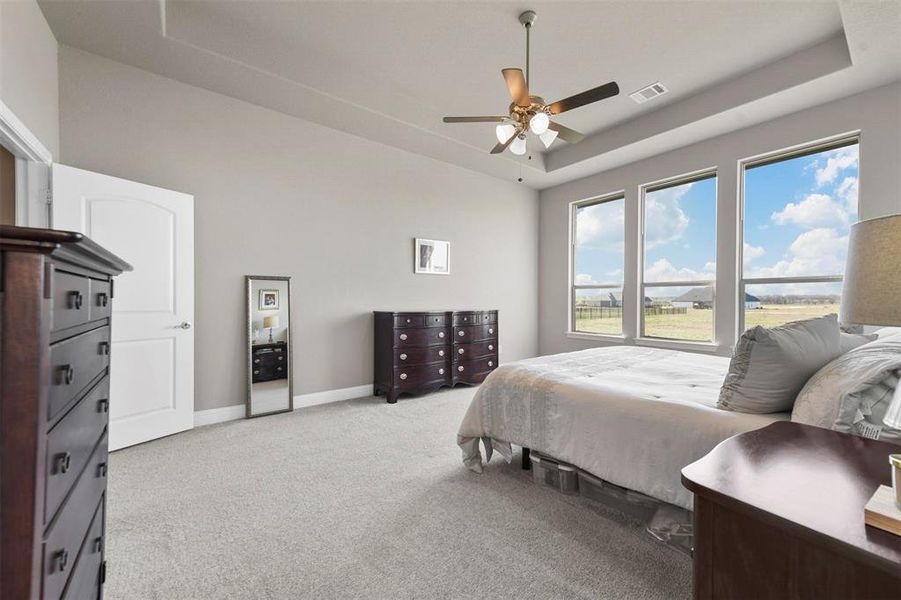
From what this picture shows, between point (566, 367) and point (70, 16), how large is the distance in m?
3.90

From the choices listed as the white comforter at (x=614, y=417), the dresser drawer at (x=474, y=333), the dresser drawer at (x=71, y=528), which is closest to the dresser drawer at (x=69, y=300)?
the dresser drawer at (x=71, y=528)

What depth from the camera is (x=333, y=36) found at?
3023mm

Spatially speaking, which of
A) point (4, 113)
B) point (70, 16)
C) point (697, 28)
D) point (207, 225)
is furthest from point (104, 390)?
point (697, 28)

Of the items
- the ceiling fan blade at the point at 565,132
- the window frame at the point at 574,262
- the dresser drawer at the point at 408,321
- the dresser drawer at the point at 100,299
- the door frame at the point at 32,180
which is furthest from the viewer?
the window frame at the point at 574,262

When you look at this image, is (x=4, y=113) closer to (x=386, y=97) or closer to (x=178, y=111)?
(x=178, y=111)

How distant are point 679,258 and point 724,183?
92cm

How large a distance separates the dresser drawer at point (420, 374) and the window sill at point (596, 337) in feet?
7.18

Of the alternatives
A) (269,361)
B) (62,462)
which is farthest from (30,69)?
(62,462)

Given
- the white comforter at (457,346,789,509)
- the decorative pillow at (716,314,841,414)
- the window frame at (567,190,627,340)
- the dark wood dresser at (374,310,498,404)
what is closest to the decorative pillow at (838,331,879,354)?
the decorative pillow at (716,314,841,414)

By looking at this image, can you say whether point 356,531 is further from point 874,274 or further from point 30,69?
point 30,69

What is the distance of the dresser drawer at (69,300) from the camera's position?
0.72 metres

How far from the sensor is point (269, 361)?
3.69 m

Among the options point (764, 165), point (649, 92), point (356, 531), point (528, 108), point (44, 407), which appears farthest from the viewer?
point (764, 165)

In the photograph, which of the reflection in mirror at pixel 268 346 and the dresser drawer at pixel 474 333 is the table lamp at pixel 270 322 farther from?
the dresser drawer at pixel 474 333
